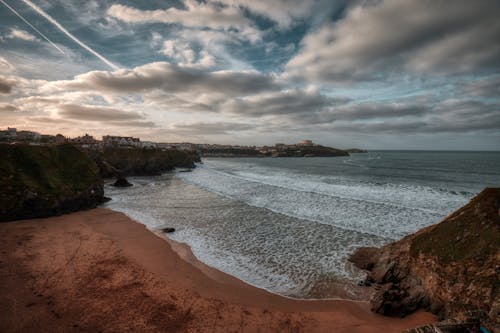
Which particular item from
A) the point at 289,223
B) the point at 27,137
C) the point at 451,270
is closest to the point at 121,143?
the point at 27,137

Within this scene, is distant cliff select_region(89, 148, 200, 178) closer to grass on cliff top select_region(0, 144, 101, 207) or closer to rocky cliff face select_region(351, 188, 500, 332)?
grass on cliff top select_region(0, 144, 101, 207)

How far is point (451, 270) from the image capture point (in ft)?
27.0

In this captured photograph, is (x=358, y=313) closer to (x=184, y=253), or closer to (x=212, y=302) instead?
(x=212, y=302)

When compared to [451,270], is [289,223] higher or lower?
lower

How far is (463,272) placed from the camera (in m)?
7.88

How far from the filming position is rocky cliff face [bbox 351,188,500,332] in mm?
7223

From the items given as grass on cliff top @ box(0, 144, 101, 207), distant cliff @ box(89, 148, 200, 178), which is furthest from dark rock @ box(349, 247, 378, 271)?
distant cliff @ box(89, 148, 200, 178)

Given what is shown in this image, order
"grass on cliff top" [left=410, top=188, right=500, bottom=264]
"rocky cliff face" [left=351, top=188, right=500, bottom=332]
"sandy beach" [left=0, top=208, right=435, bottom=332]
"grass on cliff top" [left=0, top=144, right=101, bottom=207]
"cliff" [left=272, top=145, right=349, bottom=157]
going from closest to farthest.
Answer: "rocky cliff face" [left=351, top=188, right=500, bottom=332], "sandy beach" [left=0, top=208, right=435, bottom=332], "grass on cliff top" [left=410, top=188, right=500, bottom=264], "grass on cliff top" [left=0, top=144, right=101, bottom=207], "cliff" [left=272, top=145, right=349, bottom=157]

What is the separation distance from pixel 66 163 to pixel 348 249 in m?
29.4

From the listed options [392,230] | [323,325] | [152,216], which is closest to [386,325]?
[323,325]

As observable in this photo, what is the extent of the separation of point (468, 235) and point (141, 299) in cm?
1248

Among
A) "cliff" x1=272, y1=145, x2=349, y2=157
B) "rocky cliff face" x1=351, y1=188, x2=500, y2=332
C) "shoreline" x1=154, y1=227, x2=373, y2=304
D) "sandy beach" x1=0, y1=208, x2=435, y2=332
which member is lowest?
"shoreline" x1=154, y1=227, x2=373, y2=304

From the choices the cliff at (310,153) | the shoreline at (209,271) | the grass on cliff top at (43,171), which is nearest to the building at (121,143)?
the grass on cliff top at (43,171)

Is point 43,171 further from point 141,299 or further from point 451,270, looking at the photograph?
point 451,270
